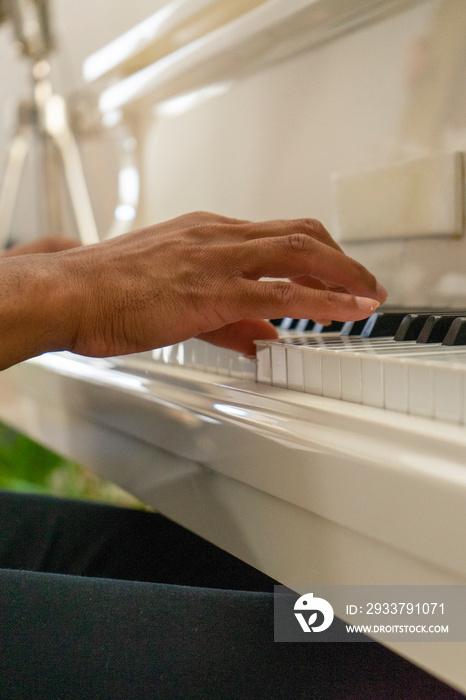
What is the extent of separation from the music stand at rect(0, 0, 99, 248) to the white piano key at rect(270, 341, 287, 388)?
3.92 feet

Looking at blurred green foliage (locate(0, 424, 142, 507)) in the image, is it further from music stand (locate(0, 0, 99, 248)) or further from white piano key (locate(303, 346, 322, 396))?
white piano key (locate(303, 346, 322, 396))

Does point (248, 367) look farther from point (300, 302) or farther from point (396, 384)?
point (396, 384)

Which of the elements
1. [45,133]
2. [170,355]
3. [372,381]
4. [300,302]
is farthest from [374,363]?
[45,133]

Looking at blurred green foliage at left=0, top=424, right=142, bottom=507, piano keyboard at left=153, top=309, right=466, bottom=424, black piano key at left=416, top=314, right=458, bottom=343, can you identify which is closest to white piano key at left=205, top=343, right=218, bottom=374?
piano keyboard at left=153, top=309, right=466, bottom=424

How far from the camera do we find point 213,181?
120 cm

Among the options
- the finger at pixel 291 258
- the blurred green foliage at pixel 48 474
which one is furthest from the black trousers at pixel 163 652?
the blurred green foliage at pixel 48 474

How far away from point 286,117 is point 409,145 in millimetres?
253

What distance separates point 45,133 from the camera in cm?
187

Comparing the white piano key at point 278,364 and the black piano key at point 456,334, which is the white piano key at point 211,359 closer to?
the white piano key at point 278,364

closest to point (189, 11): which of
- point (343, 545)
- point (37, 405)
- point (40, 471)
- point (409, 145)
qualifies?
point (409, 145)

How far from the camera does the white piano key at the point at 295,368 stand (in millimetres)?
564

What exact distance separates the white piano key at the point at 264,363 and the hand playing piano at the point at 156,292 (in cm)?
5

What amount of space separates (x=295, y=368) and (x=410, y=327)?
12cm

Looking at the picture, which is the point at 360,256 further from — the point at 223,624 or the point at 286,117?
the point at 223,624
